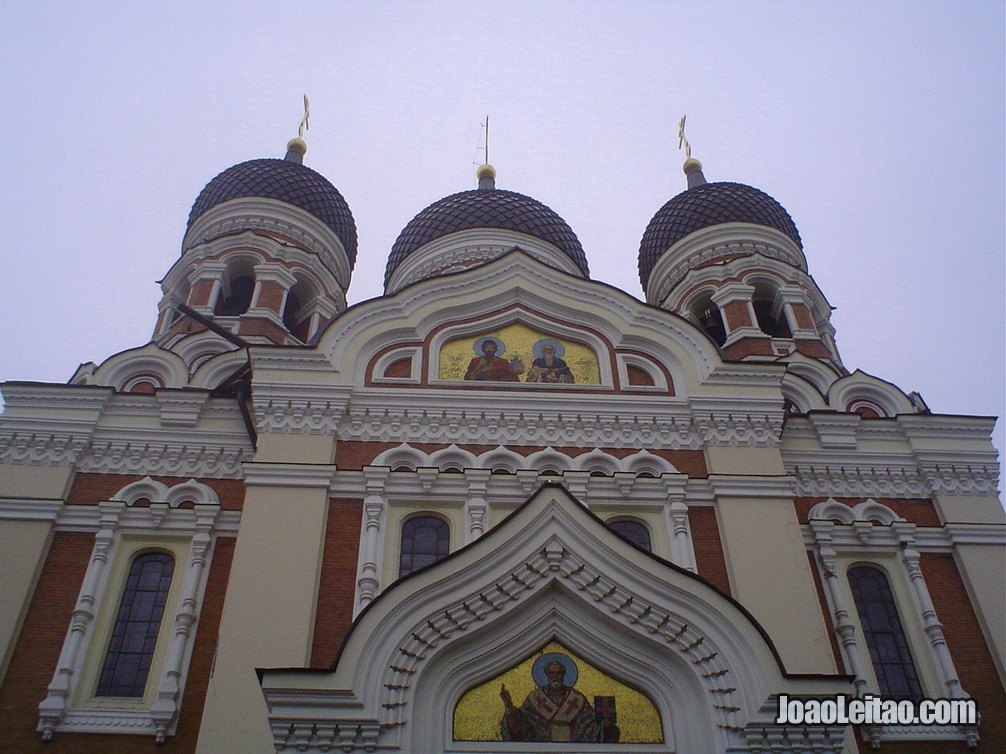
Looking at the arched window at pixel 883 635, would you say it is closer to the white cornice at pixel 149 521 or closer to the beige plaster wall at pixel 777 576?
the beige plaster wall at pixel 777 576

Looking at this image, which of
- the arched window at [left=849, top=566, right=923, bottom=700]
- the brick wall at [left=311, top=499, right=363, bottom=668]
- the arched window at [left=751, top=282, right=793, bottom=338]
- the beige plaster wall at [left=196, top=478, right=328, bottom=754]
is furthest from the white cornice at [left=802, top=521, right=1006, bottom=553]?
the arched window at [left=751, top=282, right=793, bottom=338]

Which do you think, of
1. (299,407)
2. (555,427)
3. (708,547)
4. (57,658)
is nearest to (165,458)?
(299,407)

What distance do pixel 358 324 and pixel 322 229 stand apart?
288 inches

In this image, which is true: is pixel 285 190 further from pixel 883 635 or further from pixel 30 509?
pixel 883 635

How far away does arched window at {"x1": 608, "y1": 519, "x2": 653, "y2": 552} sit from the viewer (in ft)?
33.4

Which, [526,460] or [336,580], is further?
[526,460]

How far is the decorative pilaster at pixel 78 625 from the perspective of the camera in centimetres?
880

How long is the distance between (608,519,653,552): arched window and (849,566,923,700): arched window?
2.37 m

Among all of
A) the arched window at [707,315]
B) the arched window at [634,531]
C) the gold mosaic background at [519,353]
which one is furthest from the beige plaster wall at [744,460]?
the arched window at [707,315]

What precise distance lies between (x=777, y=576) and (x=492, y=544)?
3079 mm

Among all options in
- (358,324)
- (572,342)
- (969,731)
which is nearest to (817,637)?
(969,731)

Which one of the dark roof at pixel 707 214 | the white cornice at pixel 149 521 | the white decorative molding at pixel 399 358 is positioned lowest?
the white cornice at pixel 149 521

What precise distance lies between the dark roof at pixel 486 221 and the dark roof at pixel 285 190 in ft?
4.31

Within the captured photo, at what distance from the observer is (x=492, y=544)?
8430 millimetres
